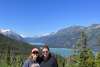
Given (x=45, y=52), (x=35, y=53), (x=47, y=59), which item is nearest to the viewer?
(x=35, y=53)

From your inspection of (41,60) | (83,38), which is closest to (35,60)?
(41,60)

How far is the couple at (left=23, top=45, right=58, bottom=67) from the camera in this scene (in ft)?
30.4

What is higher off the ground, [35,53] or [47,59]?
[35,53]

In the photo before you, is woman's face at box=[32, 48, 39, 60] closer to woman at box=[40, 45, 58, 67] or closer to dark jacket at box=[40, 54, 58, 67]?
woman at box=[40, 45, 58, 67]

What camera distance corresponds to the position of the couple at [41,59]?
9.27 metres

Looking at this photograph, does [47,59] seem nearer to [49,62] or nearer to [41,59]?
[49,62]

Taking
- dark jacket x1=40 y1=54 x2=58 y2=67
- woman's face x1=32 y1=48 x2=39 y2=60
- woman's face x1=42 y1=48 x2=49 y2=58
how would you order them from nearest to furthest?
woman's face x1=32 y1=48 x2=39 y2=60 < woman's face x1=42 y1=48 x2=49 y2=58 < dark jacket x1=40 y1=54 x2=58 y2=67

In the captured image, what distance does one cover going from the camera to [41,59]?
964 centimetres

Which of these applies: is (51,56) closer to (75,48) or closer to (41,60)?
(41,60)

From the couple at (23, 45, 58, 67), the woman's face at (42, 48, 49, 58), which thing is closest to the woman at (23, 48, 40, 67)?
the couple at (23, 45, 58, 67)

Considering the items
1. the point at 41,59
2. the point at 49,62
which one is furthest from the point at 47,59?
the point at 41,59

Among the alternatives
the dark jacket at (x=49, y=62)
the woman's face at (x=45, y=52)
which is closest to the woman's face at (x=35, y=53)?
the woman's face at (x=45, y=52)

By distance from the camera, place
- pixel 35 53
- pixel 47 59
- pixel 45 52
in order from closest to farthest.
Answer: pixel 35 53, pixel 45 52, pixel 47 59

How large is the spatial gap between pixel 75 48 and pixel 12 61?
4125mm
